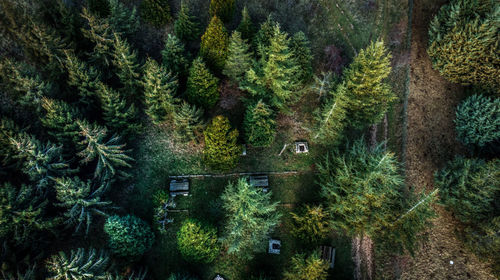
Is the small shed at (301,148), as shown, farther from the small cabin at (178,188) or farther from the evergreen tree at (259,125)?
the small cabin at (178,188)

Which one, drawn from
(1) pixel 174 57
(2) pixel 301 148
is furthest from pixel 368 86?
(1) pixel 174 57

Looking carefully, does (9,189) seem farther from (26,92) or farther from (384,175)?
(384,175)

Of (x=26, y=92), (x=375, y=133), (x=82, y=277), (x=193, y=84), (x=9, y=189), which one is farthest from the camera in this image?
(x=375, y=133)

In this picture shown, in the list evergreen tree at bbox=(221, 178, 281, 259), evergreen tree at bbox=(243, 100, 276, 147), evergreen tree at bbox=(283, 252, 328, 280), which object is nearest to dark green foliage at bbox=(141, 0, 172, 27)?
evergreen tree at bbox=(243, 100, 276, 147)

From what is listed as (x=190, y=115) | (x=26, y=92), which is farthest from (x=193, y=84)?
(x=26, y=92)

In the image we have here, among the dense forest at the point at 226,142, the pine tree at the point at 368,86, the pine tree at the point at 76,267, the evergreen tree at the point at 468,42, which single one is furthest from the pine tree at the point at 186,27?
the evergreen tree at the point at 468,42

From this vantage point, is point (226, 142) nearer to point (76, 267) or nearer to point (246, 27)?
point (246, 27)
